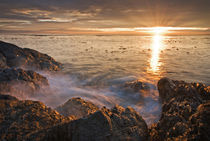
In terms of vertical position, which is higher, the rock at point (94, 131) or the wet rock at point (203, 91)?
the wet rock at point (203, 91)

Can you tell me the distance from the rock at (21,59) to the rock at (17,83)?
97.3 inches

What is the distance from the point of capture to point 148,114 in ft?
18.9

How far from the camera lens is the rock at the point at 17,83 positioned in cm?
526

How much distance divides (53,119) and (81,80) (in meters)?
6.06

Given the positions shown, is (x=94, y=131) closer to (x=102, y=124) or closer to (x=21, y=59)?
(x=102, y=124)

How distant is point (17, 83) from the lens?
5.50 metres

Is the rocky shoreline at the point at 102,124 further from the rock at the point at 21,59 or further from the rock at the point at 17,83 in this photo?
the rock at the point at 21,59

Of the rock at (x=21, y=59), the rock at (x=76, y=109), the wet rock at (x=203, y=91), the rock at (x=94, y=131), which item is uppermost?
the rock at (x=21, y=59)

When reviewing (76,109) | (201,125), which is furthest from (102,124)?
(76,109)

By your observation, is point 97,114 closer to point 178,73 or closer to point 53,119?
point 53,119

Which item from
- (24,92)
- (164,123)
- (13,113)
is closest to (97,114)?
(164,123)

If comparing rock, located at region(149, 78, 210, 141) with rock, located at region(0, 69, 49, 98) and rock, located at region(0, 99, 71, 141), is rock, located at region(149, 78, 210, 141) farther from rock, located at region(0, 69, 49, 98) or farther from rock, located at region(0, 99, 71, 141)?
rock, located at region(0, 69, 49, 98)

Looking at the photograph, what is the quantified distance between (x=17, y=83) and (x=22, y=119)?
9.54ft

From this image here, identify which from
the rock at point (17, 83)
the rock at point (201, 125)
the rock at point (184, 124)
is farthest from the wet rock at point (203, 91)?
the rock at point (17, 83)
